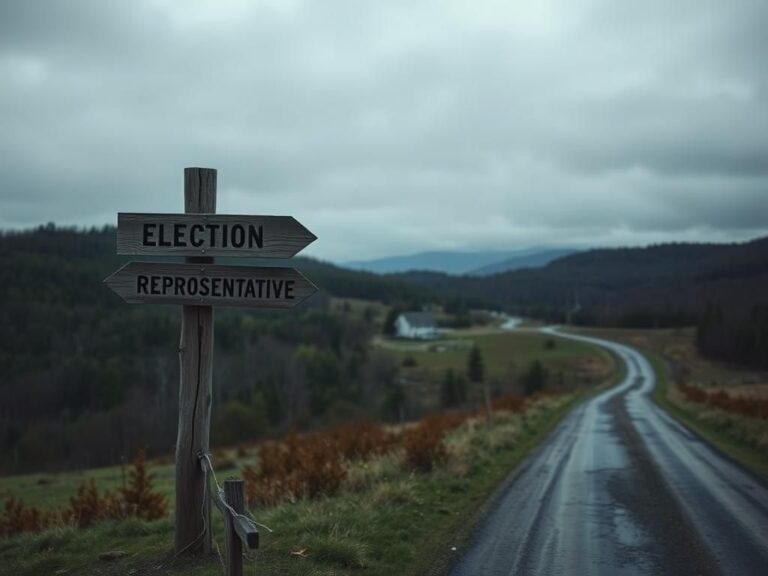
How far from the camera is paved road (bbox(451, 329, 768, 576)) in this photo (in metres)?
6.80

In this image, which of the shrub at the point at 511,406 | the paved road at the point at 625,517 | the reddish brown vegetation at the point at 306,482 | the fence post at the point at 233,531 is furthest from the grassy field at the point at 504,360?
the fence post at the point at 233,531

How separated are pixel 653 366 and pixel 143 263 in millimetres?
75115

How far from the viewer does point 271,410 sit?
75625 millimetres

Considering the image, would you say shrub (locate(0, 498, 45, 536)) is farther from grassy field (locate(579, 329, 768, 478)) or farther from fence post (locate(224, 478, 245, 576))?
grassy field (locate(579, 329, 768, 478))

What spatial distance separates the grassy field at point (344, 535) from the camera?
6.66m

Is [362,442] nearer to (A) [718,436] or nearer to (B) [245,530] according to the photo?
(B) [245,530]

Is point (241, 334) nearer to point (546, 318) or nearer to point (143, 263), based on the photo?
point (546, 318)

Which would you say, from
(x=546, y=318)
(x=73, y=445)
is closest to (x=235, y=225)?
(x=73, y=445)

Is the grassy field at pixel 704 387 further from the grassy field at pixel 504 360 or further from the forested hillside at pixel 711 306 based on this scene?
the grassy field at pixel 504 360

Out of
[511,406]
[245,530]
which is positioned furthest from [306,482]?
[511,406]

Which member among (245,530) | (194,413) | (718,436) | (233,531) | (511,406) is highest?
(194,413)

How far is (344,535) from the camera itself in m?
7.24

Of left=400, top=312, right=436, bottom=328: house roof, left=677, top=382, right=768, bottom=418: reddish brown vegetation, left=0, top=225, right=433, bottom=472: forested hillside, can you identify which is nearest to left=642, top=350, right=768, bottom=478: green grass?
left=677, top=382, right=768, bottom=418: reddish brown vegetation

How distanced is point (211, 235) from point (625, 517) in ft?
21.4
